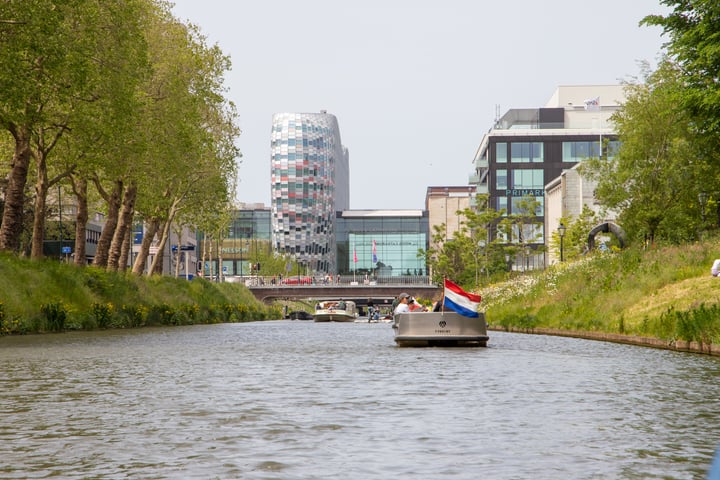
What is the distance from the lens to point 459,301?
28.5 meters

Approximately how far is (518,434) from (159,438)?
11.5 feet

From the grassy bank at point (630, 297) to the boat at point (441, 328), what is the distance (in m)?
4.50

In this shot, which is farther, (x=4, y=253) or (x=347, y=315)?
(x=347, y=315)

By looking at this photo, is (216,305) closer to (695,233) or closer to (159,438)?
(695,233)

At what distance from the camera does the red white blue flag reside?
28125mm

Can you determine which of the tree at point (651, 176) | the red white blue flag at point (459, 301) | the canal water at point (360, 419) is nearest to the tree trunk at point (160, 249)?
the tree at point (651, 176)

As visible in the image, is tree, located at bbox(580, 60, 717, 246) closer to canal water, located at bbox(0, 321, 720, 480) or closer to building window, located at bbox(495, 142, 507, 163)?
canal water, located at bbox(0, 321, 720, 480)

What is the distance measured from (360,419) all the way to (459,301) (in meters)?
17.0

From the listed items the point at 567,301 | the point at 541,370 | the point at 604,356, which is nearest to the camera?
the point at 541,370

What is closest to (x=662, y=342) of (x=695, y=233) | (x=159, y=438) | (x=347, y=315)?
(x=159, y=438)

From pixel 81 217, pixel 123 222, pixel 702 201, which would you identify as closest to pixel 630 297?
pixel 81 217

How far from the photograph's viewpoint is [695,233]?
6153 cm

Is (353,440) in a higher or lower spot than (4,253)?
lower

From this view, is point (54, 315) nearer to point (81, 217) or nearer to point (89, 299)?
point (89, 299)
